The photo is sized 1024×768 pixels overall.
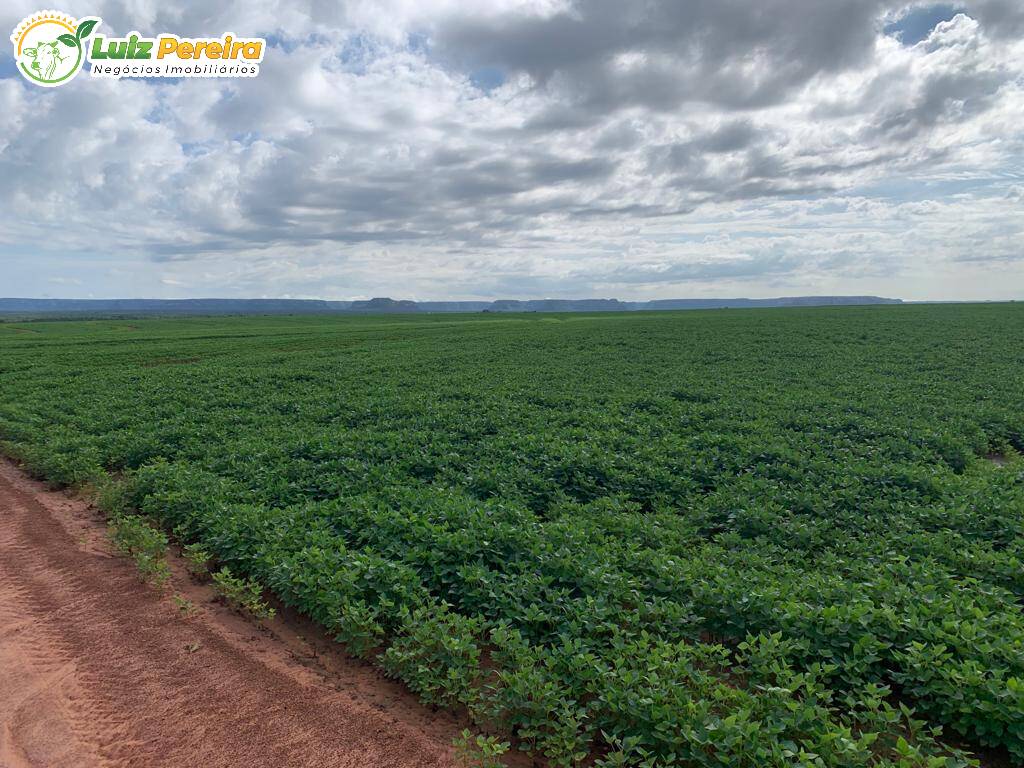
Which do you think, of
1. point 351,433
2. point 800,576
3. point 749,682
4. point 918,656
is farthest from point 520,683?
point 351,433

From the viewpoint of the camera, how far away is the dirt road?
494cm

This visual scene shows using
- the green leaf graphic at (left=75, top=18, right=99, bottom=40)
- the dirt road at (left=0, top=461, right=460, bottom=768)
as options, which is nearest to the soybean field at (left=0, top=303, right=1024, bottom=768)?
the dirt road at (left=0, top=461, right=460, bottom=768)

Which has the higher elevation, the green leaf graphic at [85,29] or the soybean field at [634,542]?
the green leaf graphic at [85,29]

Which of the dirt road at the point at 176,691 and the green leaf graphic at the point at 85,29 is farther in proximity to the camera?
the green leaf graphic at the point at 85,29

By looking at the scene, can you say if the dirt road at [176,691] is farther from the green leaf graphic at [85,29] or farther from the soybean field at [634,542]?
the green leaf graphic at [85,29]

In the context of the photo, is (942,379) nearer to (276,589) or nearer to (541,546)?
(541,546)

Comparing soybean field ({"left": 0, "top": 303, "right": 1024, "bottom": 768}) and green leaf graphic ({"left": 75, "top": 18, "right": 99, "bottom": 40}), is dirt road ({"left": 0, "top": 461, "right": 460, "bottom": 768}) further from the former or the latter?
green leaf graphic ({"left": 75, "top": 18, "right": 99, "bottom": 40})

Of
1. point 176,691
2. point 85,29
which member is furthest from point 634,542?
point 85,29

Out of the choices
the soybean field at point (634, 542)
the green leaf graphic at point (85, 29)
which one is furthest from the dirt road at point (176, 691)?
the green leaf graphic at point (85, 29)

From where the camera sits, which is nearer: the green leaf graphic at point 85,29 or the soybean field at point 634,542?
the soybean field at point 634,542

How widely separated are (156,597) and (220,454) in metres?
5.51

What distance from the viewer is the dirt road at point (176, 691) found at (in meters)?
4.94

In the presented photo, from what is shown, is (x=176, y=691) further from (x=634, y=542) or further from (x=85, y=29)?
(x=85, y=29)

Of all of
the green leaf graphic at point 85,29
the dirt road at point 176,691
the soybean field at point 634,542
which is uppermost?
the green leaf graphic at point 85,29
